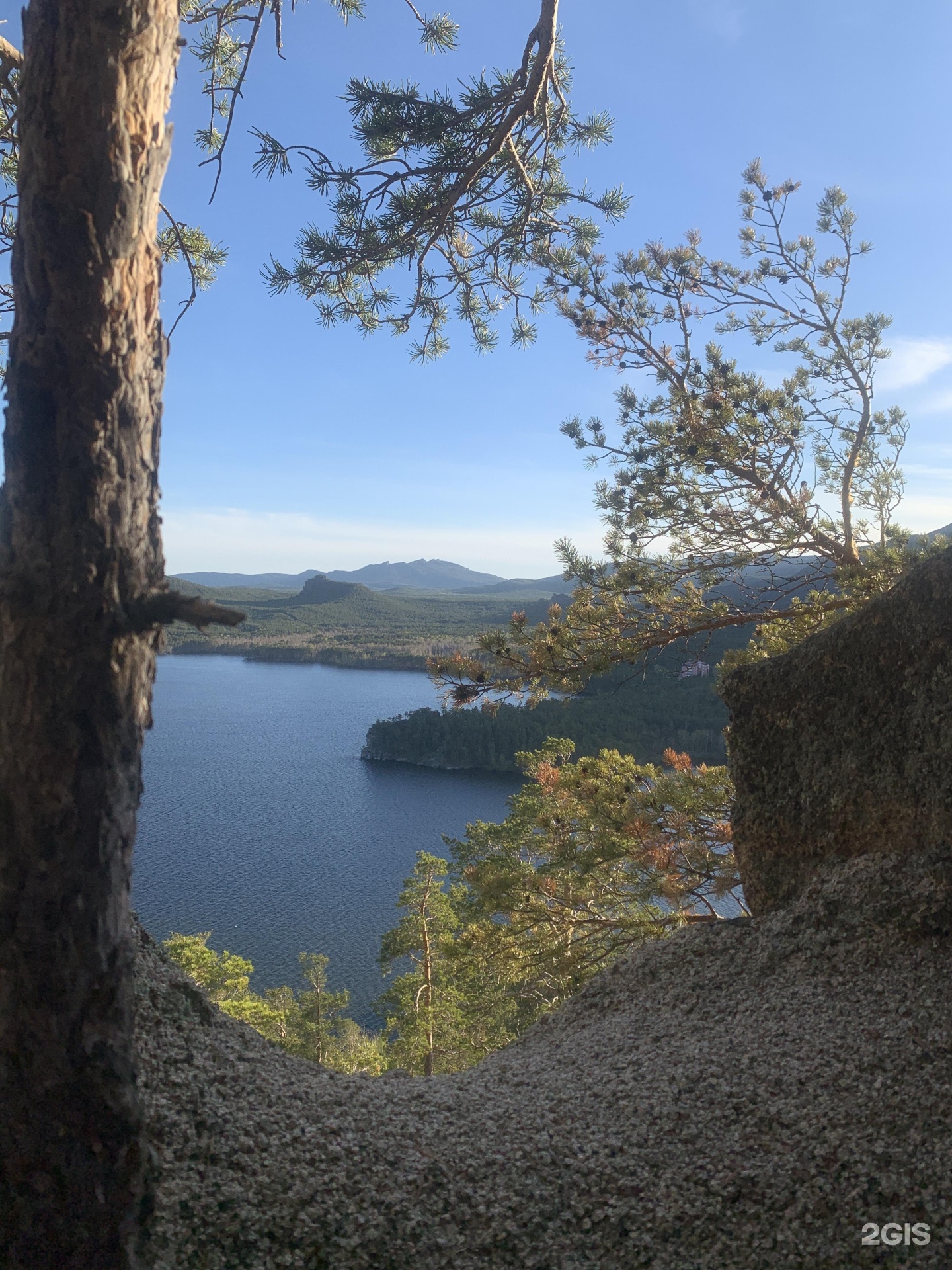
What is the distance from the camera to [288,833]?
26172 mm

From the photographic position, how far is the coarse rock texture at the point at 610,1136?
6.47ft

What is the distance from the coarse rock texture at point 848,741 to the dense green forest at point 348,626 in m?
45.7

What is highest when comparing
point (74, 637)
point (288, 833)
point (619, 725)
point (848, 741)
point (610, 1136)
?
point (74, 637)

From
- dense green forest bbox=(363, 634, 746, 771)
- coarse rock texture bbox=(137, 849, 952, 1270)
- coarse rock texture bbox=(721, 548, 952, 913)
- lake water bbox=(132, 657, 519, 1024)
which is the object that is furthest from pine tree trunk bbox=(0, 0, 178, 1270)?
dense green forest bbox=(363, 634, 746, 771)

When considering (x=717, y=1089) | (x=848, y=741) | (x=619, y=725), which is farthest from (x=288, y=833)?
(x=717, y=1089)

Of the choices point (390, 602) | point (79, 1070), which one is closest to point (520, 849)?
point (79, 1070)

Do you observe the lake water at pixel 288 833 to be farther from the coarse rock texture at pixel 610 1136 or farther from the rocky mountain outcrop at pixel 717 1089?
the coarse rock texture at pixel 610 1136

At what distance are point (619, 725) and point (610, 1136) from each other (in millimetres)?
17998

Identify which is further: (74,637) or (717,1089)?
(717,1089)

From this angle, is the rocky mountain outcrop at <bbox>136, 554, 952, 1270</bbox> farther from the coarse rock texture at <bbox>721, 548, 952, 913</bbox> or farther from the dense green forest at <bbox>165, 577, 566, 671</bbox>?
the dense green forest at <bbox>165, 577, 566, 671</bbox>

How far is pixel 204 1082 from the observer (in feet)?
7.95

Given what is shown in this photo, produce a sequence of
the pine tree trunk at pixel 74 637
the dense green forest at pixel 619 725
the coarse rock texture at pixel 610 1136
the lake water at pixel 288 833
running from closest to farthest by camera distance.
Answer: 1. the pine tree trunk at pixel 74 637
2. the coarse rock texture at pixel 610 1136
3. the dense green forest at pixel 619 725
4. the lake water at pixel 288 833

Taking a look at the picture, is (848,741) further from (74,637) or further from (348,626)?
(348,626)

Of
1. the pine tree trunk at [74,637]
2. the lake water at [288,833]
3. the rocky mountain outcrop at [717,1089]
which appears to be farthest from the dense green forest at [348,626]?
the pine tree trunk at [74,637]
